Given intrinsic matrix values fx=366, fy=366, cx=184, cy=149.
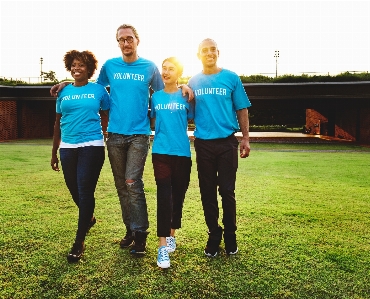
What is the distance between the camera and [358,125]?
2561 cm

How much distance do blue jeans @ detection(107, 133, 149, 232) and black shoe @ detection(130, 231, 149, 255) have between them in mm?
52

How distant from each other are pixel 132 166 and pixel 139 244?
2.33 feet

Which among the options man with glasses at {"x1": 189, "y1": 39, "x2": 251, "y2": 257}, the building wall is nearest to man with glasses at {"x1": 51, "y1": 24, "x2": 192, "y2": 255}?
man with glasses at {"x1": 189, "y1": 39, "x2": 251, "y2": 257}

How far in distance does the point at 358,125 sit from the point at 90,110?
25794 millimetres

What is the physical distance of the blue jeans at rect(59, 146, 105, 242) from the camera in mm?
3344

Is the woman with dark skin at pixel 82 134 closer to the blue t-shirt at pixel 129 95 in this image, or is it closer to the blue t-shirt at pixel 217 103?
the blue t-shirt at pixel 129 95

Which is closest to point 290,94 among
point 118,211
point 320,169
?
point 320,169

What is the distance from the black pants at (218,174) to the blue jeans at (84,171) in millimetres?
968

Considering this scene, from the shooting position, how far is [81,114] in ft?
11.0

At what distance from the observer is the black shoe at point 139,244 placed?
3297 mm

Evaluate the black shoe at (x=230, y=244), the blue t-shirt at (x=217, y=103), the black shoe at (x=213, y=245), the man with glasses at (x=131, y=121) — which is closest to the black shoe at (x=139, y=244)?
the man with glasses at (x=131, y=121)

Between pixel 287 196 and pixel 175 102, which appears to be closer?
pixel 175 102

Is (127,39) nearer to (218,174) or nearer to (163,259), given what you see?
(218,174)

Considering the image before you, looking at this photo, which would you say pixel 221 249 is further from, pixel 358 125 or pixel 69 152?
pixel 358 125
